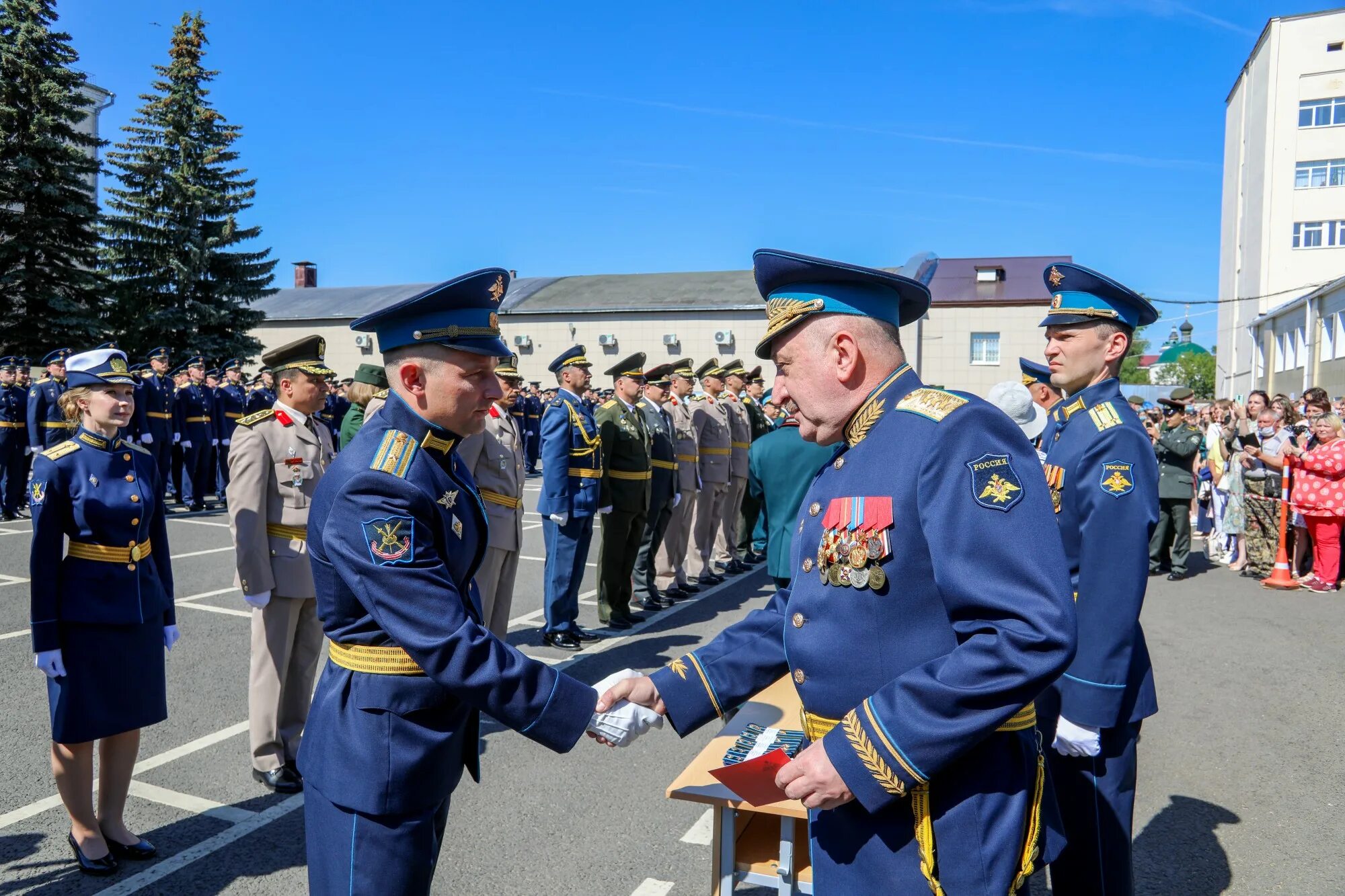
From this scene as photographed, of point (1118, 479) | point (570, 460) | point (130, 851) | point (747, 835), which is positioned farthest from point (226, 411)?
point (1118, 479)

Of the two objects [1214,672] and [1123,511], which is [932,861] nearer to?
[1123,511]

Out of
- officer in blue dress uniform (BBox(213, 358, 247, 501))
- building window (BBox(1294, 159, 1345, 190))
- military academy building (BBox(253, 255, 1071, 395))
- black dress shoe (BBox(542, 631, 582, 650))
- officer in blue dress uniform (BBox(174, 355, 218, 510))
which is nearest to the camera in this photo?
black dress shoe (BBox(542, 631, 582, 650))

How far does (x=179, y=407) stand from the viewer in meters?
15.4

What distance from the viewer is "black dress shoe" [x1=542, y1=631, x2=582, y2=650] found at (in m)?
7.36

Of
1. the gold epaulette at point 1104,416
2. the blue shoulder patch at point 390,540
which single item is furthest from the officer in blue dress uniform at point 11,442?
the gold epaulette at point 1104,416

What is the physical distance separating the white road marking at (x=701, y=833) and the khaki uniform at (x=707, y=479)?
6094mm

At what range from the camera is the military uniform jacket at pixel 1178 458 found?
11.3m

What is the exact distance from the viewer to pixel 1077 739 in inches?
109

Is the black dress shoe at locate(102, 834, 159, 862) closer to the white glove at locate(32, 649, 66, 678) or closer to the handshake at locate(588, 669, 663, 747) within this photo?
Answer: the white glove at locate(32, 649, 66, 678)

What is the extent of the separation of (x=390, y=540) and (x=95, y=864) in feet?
8.57

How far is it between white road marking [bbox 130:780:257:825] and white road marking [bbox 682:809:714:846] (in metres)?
1.98

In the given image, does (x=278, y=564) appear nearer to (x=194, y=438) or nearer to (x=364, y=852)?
(x=364, y=852)

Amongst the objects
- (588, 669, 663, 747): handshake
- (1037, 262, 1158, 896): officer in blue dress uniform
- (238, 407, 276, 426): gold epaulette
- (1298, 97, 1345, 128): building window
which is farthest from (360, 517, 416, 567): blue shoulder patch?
(1298, 97, 1345, 128): building window

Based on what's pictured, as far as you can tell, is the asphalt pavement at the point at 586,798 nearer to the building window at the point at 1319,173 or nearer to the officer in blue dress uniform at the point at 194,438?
the officer in blue dress uniform at the point at 194,438
